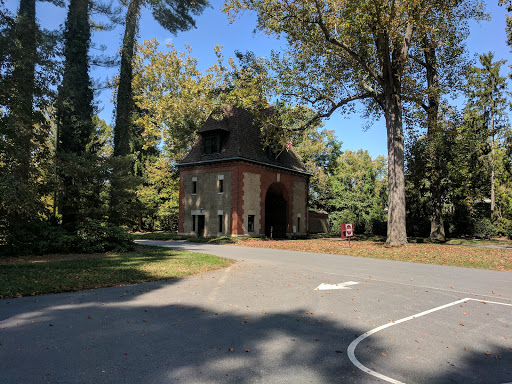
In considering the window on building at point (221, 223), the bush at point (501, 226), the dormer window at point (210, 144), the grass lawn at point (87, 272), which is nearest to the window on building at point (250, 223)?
the window on building at point (221, 223)

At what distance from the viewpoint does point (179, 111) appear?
36.9 metres

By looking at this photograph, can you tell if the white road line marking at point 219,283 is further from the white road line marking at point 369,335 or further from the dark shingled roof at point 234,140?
the dark shingled roof at point 234,140

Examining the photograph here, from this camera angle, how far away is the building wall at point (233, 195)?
1193 inches

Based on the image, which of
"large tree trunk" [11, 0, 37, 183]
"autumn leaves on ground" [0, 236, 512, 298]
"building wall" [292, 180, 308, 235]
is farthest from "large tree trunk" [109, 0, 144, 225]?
"building wall" [292, 180, 308, 235]

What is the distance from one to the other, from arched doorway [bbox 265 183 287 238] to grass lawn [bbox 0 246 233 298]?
22.2m

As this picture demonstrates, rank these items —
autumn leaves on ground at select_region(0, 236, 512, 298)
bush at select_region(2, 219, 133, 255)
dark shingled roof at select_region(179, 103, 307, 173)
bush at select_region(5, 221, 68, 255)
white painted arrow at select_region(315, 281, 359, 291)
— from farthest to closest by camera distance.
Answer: dark shingled roof at select_region(179, 103, 307, 173)
bush at select_region(2, 219, 133, 255)
bush at select_region(5, 221, 68, 255)
white painted arrow at select_region(315, 281, 359, 291)
autumn leaves on ground at select_region(0, 236, 512, 298)

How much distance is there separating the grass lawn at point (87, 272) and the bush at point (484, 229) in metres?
27.9

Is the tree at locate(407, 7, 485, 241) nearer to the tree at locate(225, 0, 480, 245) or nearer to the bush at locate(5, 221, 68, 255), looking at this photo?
the tree at locate(225, 0, 480, 245)

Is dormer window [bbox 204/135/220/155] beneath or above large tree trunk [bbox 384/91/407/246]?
above

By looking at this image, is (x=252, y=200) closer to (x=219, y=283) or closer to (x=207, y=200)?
(x=207, y=200)

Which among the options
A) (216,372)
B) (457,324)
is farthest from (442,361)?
(216,372)

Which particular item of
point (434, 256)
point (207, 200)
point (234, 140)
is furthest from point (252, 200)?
point (434, 256)

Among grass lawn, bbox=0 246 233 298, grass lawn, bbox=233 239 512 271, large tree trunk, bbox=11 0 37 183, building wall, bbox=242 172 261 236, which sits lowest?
grass lawn, bbox=233 239 512 271

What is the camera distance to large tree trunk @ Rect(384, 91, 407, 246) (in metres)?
21.5
